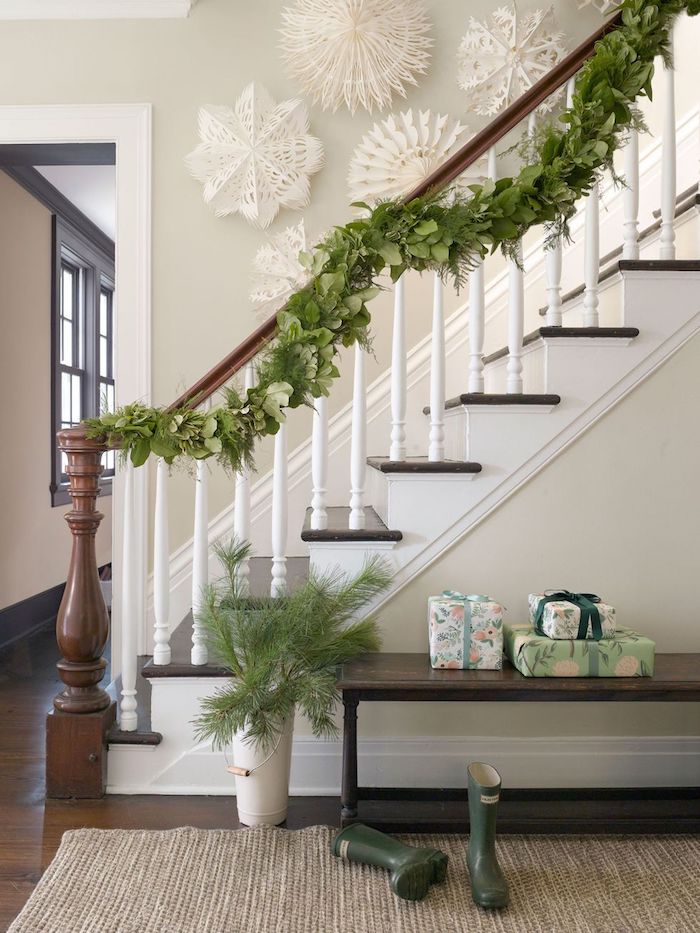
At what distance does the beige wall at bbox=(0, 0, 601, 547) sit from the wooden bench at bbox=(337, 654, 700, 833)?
152cm

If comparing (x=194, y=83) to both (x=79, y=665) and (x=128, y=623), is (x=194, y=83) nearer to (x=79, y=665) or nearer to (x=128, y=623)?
(x=128, y=623)

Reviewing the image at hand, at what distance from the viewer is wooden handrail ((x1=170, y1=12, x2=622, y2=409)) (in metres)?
2.20

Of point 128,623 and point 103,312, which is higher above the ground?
point 103,312

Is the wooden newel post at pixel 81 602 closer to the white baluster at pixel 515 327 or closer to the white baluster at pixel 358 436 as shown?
the white baluster at pixel 358 436

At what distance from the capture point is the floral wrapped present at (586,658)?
6.64 ft

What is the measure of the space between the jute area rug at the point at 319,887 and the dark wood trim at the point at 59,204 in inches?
120

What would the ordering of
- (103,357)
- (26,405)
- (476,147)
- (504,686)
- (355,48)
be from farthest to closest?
(103,357) < (26,405) < (355,48) < (476,147) < (504,686)

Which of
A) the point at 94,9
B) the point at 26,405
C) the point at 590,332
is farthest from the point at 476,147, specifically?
the point at 26,405

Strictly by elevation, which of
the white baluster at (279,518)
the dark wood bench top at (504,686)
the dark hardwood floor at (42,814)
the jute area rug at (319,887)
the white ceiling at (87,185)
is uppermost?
the white ceiling at (87,185)

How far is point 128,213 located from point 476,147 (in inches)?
68.0

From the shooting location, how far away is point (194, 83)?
336cm

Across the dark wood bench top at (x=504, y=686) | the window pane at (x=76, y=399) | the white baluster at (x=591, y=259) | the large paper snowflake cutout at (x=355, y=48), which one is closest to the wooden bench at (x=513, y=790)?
the dark wood bench top at (x=504, y=686)

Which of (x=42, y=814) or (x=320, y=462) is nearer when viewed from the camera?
(x=42, y=814)

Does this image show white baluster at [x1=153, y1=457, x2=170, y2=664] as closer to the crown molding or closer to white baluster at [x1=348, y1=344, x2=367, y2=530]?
white baluster at [x1=348, y1=344, x2=367, y2=530]
